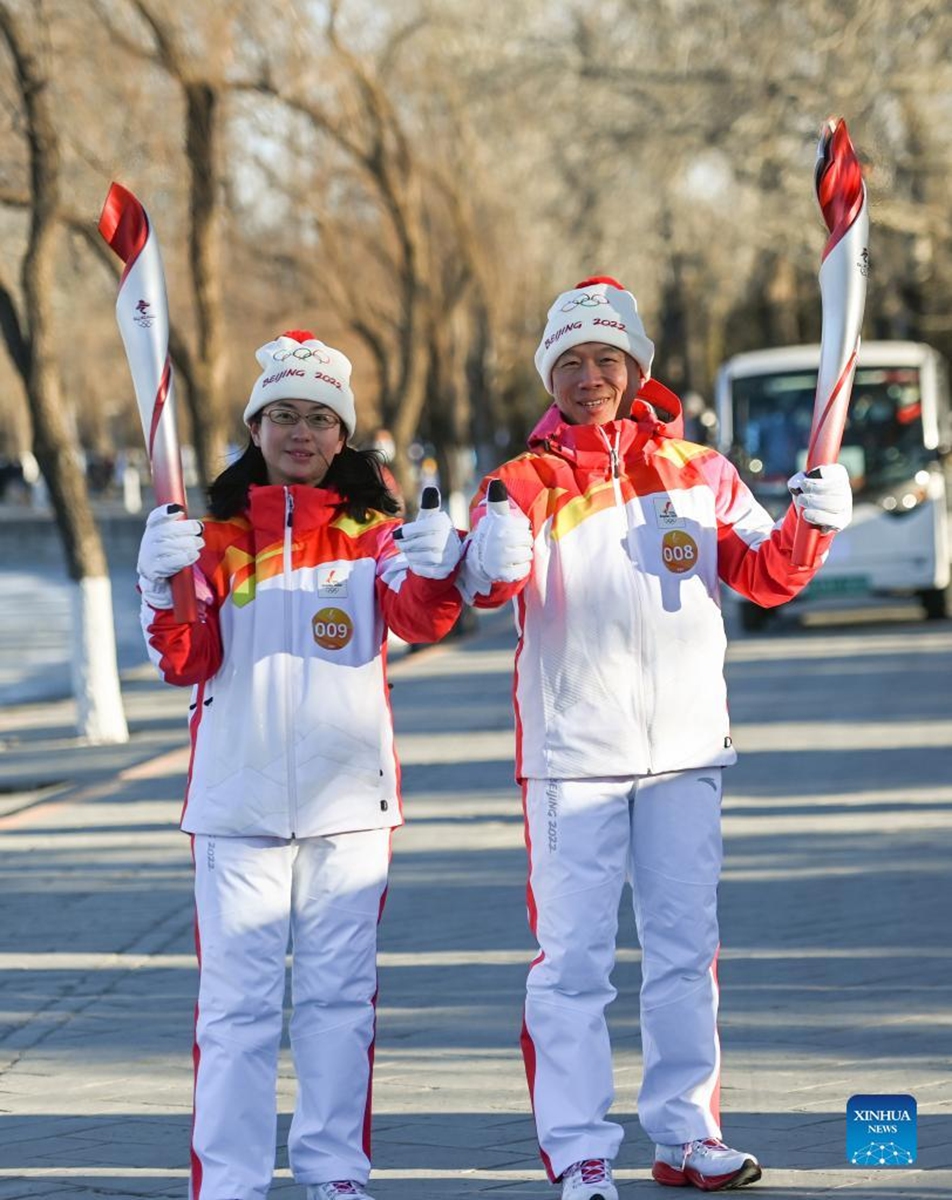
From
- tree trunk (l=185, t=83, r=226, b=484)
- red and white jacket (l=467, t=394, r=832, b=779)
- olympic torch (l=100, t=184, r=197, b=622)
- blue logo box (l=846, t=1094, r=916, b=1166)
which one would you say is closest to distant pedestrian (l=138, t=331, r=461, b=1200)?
olympic torch (l=100, t=184, r=197, b=622)

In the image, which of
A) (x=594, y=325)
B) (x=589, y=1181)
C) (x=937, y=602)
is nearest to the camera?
(x=589, y=1181)

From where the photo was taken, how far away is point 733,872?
879 centimetres

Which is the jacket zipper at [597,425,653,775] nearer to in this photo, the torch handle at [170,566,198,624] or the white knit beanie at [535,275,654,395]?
the white knit beanie at [535,275,654,395]

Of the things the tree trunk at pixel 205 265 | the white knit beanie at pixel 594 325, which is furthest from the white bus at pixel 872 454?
the white knit beanie at pixel 594 325

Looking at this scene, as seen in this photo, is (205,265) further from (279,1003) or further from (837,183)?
(279,1003)

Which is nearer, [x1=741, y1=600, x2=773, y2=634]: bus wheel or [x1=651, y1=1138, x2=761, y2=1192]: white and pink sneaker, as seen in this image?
[x1=651, y1=1138, x2=761, y2=1192]: white and pink sneaker

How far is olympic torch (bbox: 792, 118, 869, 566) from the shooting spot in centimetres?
482

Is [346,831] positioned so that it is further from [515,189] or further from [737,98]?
[515,189]

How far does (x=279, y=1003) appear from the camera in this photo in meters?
4.74

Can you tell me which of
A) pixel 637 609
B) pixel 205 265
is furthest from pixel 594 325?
pixel 205 265

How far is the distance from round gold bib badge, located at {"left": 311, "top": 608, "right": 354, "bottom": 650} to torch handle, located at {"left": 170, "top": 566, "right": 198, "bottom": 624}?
0.28 m

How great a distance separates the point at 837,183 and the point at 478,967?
3.23 m

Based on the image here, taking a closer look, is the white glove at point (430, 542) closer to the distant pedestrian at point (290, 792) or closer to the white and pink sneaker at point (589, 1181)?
the distant pedestrian at point (290, 792)

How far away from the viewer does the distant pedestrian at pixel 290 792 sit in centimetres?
462
